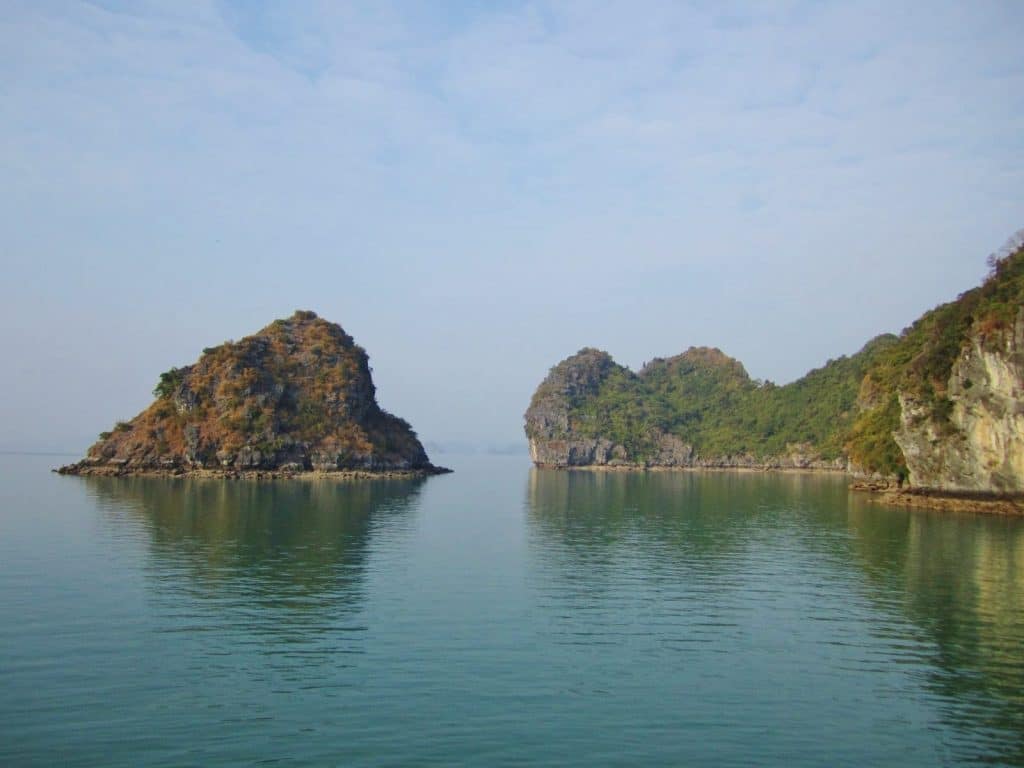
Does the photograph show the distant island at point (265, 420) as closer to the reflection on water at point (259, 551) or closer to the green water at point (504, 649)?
the reflection on water at point (259, 551)

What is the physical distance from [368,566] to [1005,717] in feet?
81.5

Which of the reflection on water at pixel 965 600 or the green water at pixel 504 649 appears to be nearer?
the green water at pixel 504 649

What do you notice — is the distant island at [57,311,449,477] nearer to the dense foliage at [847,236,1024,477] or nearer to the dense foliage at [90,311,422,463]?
the dense foliage at [90,311,422,463]

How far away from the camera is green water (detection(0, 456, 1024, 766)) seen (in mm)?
15984

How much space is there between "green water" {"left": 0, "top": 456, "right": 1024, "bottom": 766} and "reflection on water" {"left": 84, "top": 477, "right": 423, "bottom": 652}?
22 centimetres

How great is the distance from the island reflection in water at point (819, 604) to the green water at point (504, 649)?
12 cm

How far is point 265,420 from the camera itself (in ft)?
389

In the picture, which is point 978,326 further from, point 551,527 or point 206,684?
point 206,684

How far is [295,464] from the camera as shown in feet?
385

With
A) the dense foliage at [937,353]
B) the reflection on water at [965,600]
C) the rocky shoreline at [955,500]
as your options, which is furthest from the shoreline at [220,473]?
the reflection on water at [965,600]

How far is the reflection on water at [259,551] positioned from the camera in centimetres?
2570

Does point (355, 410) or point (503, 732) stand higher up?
point (355, 410)

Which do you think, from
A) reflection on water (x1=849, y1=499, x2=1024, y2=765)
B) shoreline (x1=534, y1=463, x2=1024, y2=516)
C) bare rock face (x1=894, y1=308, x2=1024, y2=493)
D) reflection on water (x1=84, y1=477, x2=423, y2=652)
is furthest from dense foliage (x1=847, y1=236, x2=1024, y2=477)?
reflection on water (x1=84, y1=477, x2=423, y2=652)

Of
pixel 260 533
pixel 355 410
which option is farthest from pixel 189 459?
pixel 260 533
